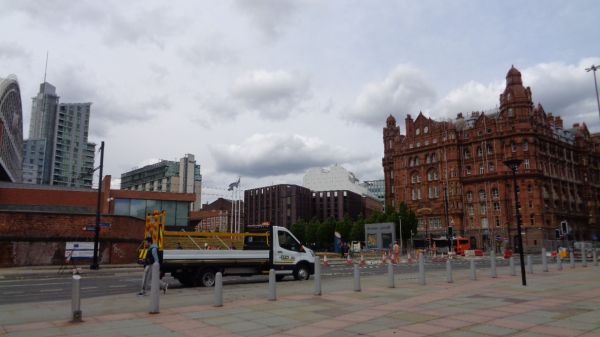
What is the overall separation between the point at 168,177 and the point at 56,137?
5857cm

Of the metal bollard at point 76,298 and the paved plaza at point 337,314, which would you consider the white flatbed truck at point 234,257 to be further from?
the metal bollard at point 76,298

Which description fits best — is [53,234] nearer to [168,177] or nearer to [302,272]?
[302,272]

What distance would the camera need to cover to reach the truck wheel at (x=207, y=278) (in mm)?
17781

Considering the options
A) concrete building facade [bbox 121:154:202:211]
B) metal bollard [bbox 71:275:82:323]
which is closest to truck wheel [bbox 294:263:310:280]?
metal bollard [bbox 71:275:82:323]

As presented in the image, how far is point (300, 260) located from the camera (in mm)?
20719

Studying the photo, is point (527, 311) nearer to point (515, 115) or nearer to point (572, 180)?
point (515, 115)

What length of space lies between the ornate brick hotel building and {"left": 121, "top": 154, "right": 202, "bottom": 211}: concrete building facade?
68.0m

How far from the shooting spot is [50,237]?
1294 inches

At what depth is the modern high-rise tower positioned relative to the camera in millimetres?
166125

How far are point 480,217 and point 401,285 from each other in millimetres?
75829

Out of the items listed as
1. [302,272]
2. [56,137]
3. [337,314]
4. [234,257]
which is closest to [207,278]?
[234,257]

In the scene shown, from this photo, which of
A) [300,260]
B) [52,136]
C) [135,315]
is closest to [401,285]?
[300,260]

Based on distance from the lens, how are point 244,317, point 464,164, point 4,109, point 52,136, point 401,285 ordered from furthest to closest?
1. point 52,136
2. point 464,164
3. point 4,109
4. point 401,285
5. point 244,317

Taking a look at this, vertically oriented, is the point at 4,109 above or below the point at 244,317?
above
